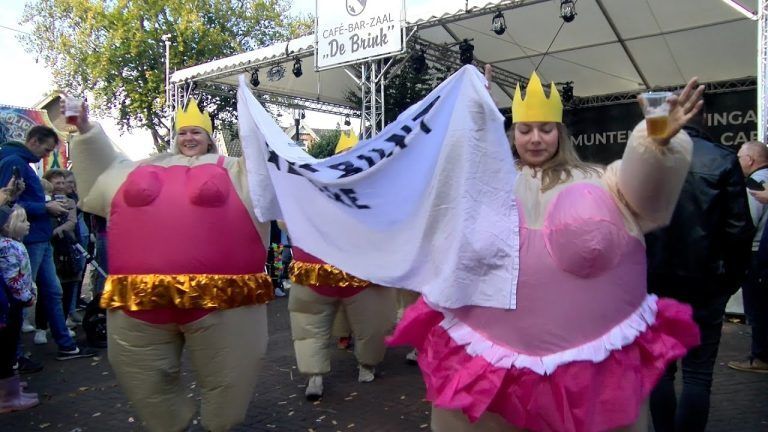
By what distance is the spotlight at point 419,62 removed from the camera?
9781 mm

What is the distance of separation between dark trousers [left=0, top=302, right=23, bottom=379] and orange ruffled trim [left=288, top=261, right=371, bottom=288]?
184cm

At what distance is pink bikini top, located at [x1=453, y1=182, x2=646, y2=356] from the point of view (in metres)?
1.83

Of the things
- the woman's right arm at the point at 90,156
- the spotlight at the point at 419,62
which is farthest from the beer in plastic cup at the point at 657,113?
the spotlight at the point at 419,62

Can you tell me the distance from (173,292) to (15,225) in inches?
74.8

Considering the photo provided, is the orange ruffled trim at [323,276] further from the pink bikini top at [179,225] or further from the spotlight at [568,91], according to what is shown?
the spotlight at [568,91]

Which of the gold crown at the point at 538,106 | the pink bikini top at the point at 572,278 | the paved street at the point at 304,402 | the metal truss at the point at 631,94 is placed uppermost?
the metal truss at the point at 631,94

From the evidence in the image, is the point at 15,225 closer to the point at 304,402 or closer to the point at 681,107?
the point at 304,402

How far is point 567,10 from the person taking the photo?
8086 mm

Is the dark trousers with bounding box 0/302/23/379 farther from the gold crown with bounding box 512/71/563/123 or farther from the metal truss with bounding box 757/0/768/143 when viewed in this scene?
the metal truss with bounding box 757/0/768/143

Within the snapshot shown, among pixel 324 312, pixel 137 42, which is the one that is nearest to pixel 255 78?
pixel 324 312

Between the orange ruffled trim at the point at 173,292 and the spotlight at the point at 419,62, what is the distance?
7.52m

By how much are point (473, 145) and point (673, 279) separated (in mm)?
1428

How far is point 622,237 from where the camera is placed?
1853 mm

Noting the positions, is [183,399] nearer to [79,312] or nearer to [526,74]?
[79,312]
